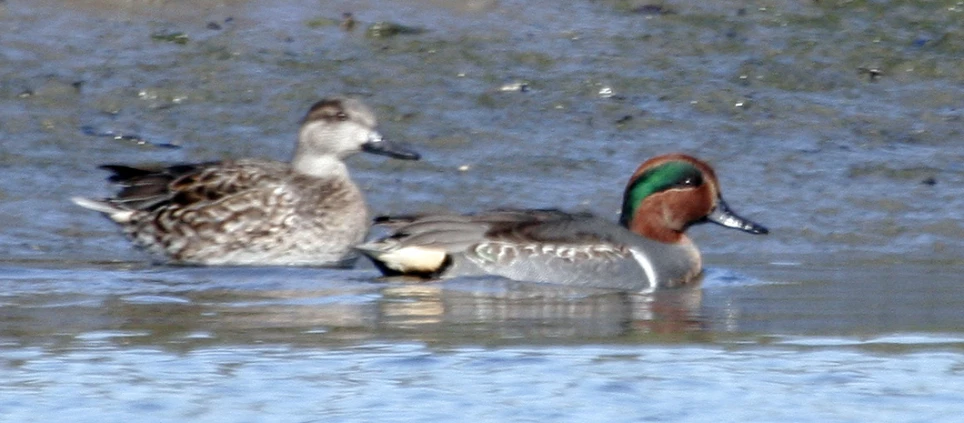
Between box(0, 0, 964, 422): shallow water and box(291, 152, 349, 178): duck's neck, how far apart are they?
67cm

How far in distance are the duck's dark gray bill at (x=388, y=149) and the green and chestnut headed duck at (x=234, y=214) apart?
0.05 m

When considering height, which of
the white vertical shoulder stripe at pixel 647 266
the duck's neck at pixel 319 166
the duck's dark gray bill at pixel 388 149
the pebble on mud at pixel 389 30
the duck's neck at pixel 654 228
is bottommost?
the white vertical shoulder stripe at pixel 647 266

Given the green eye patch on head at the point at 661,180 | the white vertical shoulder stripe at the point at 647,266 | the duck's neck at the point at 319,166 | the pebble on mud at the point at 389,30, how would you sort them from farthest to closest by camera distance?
the pebble on mud at the point at 389,30 → the duck's neck at the point at 319,166 → the green eye patch on head at the point at 661,180 → the white vertical shoulder stripe at the point at 647,266

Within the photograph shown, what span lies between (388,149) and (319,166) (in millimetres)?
401

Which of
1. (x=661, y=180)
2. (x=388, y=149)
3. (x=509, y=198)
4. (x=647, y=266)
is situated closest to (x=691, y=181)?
(x=661, y=180)

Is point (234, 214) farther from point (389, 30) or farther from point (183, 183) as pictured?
point (389, 30)

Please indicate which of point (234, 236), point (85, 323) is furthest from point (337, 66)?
point (85, 323)

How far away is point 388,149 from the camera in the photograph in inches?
435

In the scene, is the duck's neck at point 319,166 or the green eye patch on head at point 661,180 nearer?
the green eye patch on head at point 661,180

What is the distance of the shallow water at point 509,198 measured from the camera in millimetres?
7121

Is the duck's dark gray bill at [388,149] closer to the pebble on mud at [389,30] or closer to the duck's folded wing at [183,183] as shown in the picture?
the duck's folded wing at [183,183]

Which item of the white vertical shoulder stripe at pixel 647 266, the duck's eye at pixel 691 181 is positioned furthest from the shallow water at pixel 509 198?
the duck's eye at pixel 691 181

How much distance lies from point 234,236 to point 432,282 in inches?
60.3

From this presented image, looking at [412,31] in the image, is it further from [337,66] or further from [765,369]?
[765,369]
